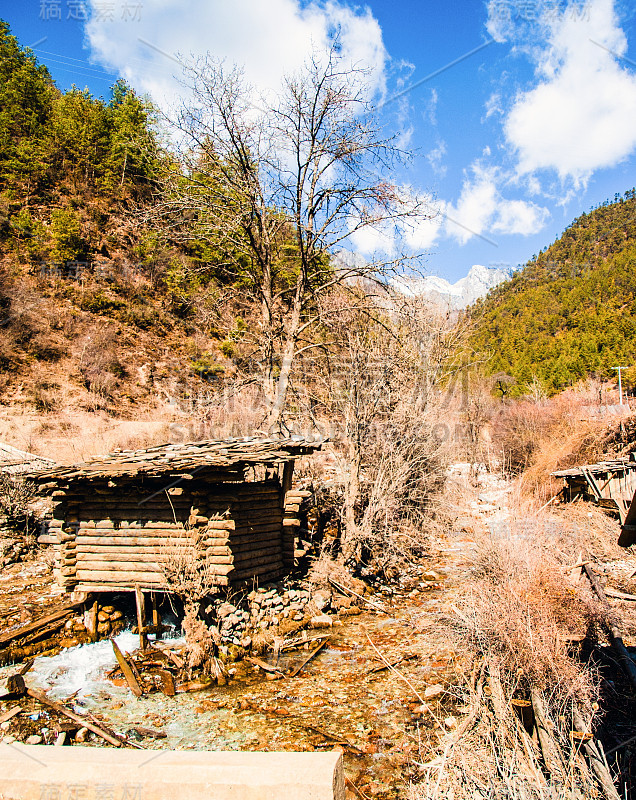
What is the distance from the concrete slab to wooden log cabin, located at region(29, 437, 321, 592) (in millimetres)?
5460

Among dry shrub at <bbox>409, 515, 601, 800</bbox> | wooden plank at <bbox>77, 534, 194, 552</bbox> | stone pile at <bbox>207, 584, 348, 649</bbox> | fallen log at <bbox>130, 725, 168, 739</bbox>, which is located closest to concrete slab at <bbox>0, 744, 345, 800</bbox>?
dry shrub at <bbox>409, 515, 601, 800</bbox>

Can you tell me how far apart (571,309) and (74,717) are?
72065mm

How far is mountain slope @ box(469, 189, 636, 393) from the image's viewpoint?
164 feet

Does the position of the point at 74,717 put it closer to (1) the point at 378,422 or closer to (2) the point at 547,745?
(2) the point at 547,745

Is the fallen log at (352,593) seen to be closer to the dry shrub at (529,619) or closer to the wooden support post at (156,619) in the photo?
the dry shrub at (529,619)

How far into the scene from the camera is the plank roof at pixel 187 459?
804 cm

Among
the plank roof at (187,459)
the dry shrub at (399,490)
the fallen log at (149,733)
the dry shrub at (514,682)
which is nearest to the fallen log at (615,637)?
the dry shrub at (514,682)

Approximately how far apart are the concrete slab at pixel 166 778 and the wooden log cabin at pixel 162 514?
546 cm

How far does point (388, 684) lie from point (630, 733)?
3.09 m

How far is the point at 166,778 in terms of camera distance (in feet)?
8.08

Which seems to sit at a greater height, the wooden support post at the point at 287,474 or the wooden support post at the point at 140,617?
the wooden support post at the point at 287,474

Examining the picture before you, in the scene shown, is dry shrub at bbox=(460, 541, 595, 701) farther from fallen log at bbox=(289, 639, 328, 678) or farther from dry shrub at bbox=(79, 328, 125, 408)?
dry shrub at bbox=(79, 328, 125, 408)

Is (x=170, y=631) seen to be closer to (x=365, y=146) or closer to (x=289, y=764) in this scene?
(x=289, y=764)

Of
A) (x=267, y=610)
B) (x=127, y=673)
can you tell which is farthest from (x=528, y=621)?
(x=127, y=673)
